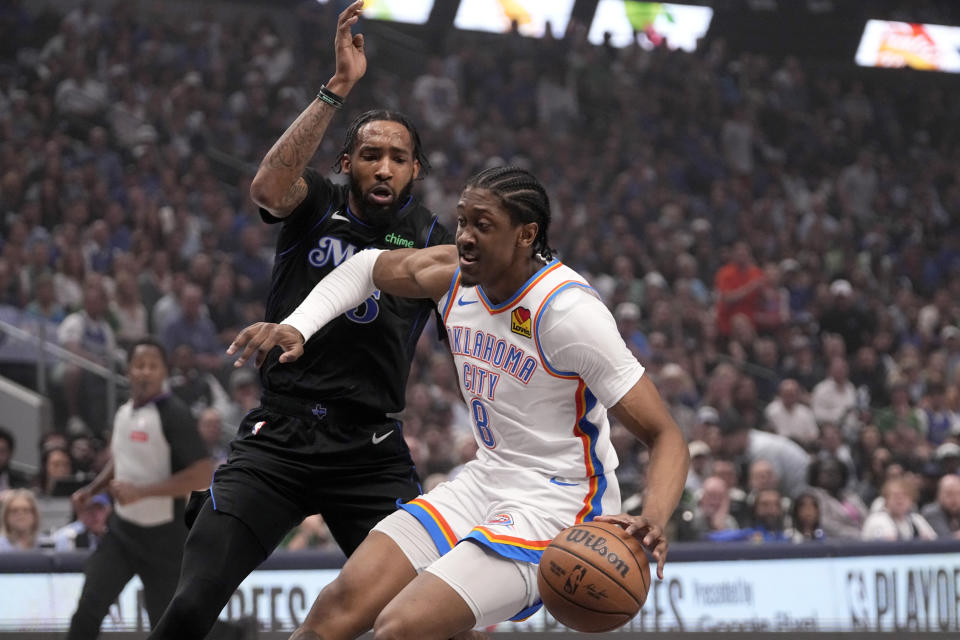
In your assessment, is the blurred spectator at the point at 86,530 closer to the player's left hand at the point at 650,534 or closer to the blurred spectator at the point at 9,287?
the blurred spectator at the point at 9,287

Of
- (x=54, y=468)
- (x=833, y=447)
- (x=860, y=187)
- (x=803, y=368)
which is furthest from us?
(x=860, y=187)

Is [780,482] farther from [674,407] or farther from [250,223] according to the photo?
Answer: [250,223]

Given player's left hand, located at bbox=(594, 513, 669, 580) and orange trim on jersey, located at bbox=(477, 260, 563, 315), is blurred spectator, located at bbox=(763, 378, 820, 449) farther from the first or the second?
player's left hand, located at bbox=(594, 513, 669, 580)

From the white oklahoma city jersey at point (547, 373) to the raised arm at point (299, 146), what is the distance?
87 centimetres

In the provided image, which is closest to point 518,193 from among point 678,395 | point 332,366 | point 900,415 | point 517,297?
point 517,297

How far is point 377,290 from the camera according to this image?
177 inches

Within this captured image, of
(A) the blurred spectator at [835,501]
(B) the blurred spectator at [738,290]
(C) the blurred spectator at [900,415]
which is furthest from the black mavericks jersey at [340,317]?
(B) the blurred spectator at [738,290]

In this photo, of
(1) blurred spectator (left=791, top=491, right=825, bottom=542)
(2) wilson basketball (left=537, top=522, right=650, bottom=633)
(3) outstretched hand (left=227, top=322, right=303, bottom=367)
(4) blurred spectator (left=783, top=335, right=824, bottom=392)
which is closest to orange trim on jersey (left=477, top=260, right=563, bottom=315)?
(3) outstretched hand (left=227, top=322, right=303, bottom=367)

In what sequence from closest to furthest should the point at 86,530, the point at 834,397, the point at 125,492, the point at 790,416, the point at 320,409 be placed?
the point at 320,409 → the point at 125,492 → the point at 86,530 → the point at 790,416 → the point at 834,397

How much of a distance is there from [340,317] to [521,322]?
910 mm

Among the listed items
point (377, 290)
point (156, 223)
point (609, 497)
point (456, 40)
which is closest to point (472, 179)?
point (377, 290)

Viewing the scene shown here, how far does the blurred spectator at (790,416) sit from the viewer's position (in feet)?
39.9

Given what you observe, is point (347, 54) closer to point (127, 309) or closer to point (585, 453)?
point (585, 453)

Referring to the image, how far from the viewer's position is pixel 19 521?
308 inches
